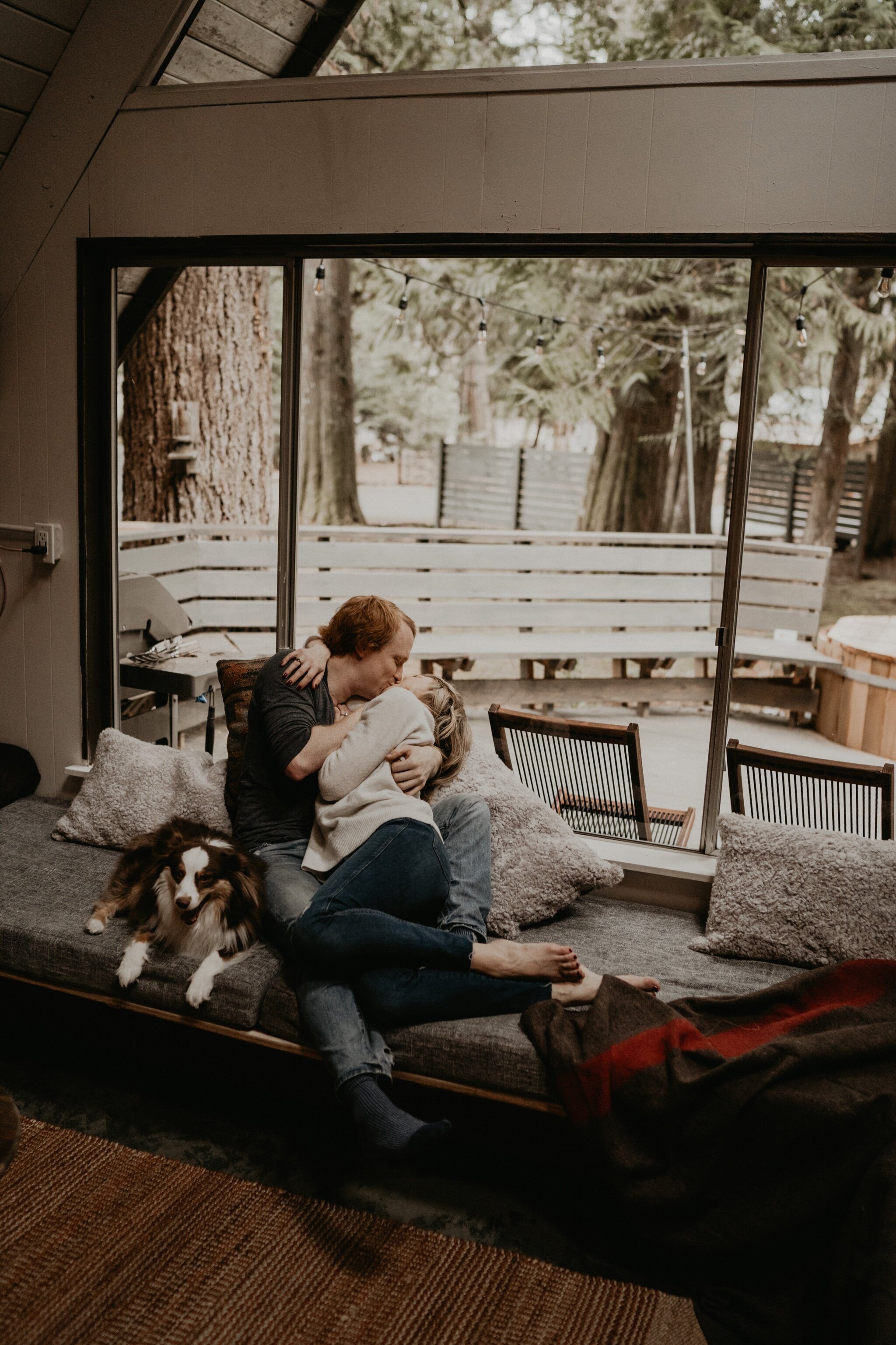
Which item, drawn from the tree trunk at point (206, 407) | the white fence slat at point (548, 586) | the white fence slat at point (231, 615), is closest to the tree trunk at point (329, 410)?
the white fence slat at point (548, 586)

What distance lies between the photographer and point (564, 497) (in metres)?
7.09

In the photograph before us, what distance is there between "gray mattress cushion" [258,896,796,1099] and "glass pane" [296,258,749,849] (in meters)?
0.92

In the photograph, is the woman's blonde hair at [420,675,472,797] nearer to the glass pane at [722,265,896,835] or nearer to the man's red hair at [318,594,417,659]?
the man's red hair at [318,594,417,659]

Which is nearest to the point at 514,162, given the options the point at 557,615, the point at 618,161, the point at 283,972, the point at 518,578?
the point at 618,161

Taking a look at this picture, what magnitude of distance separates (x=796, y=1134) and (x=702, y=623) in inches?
165

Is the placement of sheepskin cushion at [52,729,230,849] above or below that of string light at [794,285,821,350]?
below

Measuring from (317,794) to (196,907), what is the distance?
1.66 ft

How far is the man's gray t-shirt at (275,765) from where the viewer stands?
2.66m

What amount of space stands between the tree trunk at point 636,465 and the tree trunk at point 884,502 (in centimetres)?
354

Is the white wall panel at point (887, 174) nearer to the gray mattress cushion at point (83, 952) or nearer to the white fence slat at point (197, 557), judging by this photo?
the white fence slat at point (197, 557)

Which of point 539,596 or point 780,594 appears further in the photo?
point 539,596

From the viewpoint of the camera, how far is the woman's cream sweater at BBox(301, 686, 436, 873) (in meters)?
2.50

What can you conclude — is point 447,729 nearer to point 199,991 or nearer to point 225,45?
point 199,991

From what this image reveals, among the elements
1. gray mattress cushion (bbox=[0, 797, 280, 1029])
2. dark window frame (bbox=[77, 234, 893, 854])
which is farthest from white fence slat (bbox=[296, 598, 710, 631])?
gray mattress cushion (bbox=[0, 797, 280, 1029])
